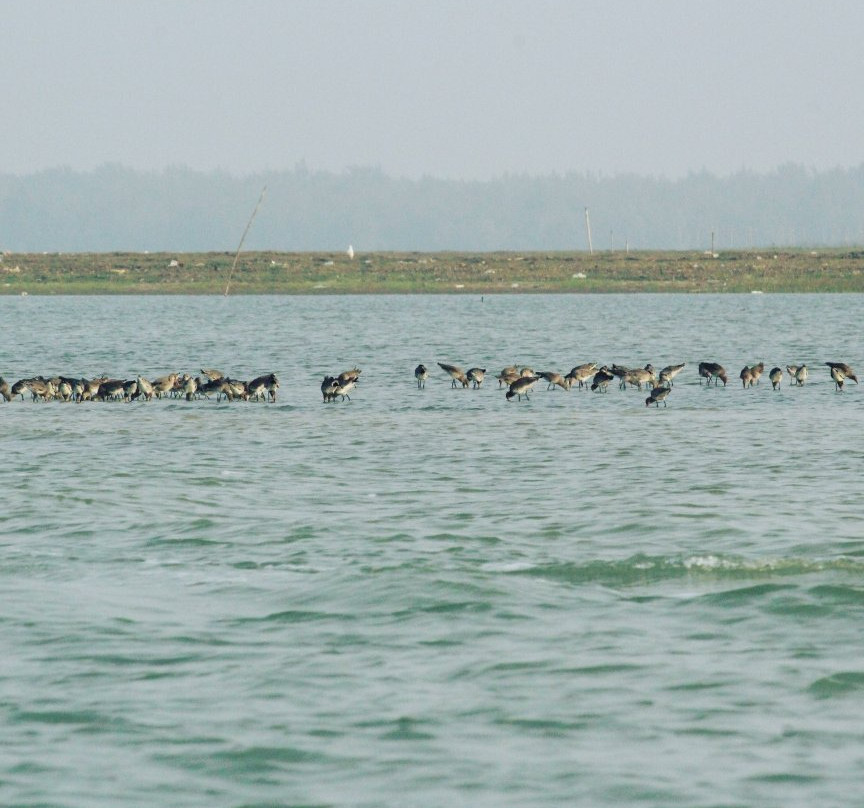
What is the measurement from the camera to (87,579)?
15.5 m

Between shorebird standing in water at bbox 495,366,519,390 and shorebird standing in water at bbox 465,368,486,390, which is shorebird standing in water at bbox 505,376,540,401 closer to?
shorebird standing in water at bbox 495,366,519,390

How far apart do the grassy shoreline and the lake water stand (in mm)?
95561

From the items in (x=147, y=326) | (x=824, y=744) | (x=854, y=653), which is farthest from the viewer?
(x=147, y=326)

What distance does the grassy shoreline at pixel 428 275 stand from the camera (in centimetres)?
12625

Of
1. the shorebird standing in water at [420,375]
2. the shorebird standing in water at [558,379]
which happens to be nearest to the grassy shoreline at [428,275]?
the shorebird standing in water at [420,375]

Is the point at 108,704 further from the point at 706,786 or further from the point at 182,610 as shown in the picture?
the point at 706,786

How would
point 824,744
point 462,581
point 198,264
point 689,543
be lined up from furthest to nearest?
point 198,264
point 689,543
point 462,581
point 824,744

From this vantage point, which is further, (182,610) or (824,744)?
(182,610)

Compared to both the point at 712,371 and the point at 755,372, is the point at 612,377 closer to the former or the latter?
the point at 712,371

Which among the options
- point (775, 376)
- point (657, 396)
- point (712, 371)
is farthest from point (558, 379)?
point (775, 376)

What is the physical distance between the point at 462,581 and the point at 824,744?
5490 mm

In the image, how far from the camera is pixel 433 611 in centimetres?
1406

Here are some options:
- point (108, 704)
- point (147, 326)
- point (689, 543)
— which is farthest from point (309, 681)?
point (147, 326)

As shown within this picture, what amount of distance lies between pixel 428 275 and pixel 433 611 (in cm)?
11870
